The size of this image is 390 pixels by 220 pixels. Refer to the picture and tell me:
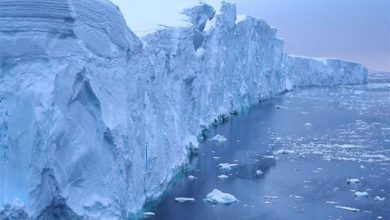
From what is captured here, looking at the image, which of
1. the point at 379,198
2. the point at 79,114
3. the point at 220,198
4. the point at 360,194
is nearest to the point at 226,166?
the point at 220,198

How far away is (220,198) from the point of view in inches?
384

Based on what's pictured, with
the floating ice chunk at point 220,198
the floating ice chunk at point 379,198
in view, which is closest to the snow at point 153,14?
the floating ice chunk at point 220,198

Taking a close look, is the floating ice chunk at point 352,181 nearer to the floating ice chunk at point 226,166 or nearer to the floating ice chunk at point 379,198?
the floating ice chunk at point 379,198

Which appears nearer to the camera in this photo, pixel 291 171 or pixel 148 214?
pixel 148 214

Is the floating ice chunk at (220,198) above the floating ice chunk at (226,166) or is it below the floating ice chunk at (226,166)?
above

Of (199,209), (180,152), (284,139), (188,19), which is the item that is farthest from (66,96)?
(284,139)

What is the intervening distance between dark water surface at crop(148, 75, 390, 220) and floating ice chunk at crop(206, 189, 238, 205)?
0.41 feet

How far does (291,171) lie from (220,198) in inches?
133

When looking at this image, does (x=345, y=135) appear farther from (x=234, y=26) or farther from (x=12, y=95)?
(x=12, y=95)

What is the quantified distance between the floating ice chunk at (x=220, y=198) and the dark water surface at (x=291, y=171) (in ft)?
0.41

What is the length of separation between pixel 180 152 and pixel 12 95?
6.10 metres

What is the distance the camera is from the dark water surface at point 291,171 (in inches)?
365

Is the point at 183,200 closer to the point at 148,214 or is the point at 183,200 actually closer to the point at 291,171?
the point at 148,214

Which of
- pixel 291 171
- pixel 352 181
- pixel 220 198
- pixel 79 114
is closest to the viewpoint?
pixel 79 114
